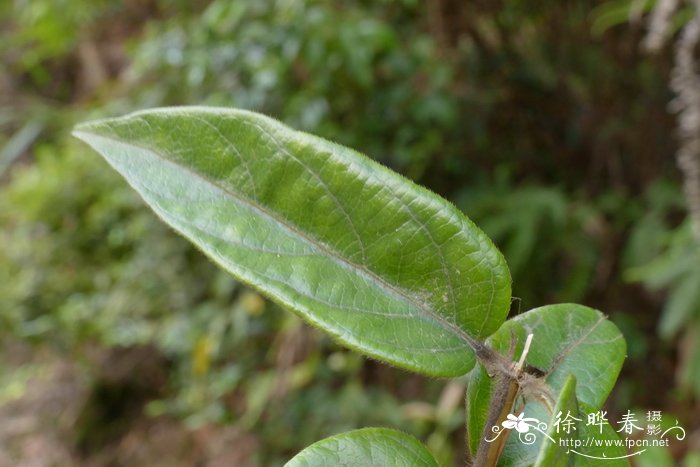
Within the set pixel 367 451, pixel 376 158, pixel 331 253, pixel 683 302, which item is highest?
pixel 331 253

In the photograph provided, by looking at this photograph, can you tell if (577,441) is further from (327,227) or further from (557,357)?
(327,227)

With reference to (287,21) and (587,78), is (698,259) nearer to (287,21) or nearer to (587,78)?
(587,78)

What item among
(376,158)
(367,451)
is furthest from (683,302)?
(367,451)

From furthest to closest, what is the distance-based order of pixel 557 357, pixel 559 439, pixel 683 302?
pixel 683 302
pixel 557 357
pixel 559 439

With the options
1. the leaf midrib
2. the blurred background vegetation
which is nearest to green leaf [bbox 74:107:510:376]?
the leaf midrib

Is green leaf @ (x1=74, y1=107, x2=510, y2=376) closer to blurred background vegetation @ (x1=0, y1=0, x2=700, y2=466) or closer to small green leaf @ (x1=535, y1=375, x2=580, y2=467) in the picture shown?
small green leaf @ (x1=535, y1=375, x2=580, y2=467)

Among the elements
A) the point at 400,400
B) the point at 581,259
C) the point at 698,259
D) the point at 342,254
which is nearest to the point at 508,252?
the point at 581,259

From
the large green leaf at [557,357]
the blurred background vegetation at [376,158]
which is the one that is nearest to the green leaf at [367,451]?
the large green leaf at [557,357]
